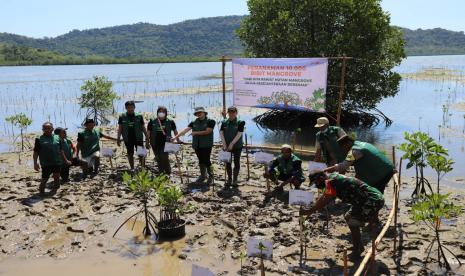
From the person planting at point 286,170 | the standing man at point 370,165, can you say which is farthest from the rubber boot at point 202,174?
the standing man at point 370,165

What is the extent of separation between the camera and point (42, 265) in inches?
251

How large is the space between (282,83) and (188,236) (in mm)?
6182

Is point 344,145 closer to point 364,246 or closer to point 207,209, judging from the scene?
point 364,246

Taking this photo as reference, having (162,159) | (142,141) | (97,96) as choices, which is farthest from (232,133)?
(97,96)

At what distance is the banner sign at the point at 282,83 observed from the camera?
11.4 m

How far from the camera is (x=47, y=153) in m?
9.22

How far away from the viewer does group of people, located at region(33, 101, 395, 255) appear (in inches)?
226

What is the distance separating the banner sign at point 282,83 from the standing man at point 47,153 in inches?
215

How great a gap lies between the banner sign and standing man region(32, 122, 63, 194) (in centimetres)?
546

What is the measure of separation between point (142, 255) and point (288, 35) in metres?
13.6

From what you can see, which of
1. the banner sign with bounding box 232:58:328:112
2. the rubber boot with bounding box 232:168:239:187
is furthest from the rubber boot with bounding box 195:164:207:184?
the banner sign with bounding box 232:58:328:112

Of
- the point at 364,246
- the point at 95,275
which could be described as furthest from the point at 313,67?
the point at 95,275

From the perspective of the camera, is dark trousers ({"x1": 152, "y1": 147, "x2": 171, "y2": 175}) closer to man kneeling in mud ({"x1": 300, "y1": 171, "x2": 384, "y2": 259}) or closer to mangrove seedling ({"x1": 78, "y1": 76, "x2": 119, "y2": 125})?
man kneeling in mud ({"x1": 300, "y1": 171, "x2": 384, "y2": 259})

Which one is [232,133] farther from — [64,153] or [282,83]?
[64,153]
